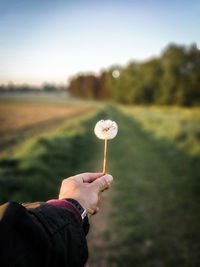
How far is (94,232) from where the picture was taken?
17.7 ft

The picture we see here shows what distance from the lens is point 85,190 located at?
57.2 inches

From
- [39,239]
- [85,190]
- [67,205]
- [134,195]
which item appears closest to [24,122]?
[134,195]

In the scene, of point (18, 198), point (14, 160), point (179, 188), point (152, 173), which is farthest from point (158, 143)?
point (18, 198)

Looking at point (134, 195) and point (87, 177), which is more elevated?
point (87, 177)

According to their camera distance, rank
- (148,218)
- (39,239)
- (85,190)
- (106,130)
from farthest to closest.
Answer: (148,218)
(106,130)
(85,190)
(39,239)

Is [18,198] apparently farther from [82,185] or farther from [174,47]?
[174,47]

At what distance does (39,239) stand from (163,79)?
49660mm

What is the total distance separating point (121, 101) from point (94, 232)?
62.9 metres

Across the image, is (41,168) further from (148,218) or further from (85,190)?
(85,190)

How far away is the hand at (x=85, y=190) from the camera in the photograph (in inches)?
54.4

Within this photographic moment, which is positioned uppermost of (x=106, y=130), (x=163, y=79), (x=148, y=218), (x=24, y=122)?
(x=163, y=79)

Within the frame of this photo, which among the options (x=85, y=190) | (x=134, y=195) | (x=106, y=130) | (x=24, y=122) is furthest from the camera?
(x=24, y=122)

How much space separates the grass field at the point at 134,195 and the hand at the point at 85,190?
3738 millimetres

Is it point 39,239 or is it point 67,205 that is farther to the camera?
point 67,205
